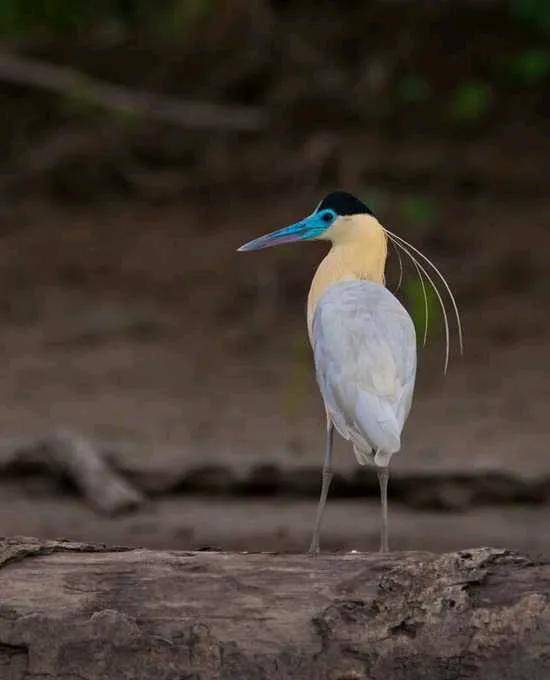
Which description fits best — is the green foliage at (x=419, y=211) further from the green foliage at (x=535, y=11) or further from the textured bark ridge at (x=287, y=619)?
the textured bark ridge at (x=287, y=619)

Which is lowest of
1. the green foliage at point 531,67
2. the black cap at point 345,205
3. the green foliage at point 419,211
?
the black cap at point 345,205

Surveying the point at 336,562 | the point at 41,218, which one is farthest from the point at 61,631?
the point at 41,218

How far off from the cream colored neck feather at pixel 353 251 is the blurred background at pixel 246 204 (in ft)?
10.3

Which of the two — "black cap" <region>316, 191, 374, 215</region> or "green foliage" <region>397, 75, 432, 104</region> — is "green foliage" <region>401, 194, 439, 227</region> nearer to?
"green foliage" <region>397, 75, 432, 104</region>

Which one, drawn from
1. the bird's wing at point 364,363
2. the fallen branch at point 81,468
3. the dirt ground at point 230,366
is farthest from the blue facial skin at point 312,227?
the fallen branch at point 81,468

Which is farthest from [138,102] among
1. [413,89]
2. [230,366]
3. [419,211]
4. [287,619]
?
[287,619]

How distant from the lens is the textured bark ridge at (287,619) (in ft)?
9.21

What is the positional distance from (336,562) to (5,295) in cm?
633

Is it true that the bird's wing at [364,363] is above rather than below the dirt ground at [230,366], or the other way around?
below

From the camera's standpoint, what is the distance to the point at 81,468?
6.00 m

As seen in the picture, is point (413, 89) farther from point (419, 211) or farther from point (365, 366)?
point (365, 366)

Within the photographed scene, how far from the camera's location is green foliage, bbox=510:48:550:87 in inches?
372

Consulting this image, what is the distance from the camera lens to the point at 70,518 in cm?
590

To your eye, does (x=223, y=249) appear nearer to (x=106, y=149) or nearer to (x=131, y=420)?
(x=106, y=149)
